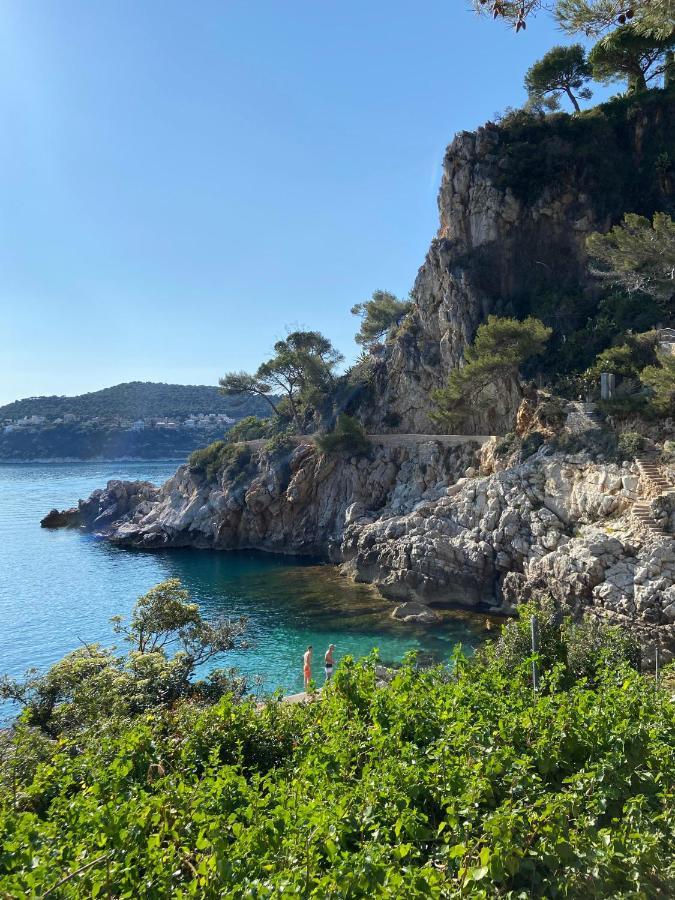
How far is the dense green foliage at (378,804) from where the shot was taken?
12.9ft

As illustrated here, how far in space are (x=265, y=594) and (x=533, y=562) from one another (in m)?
15.5

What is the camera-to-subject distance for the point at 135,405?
159625 millimetres

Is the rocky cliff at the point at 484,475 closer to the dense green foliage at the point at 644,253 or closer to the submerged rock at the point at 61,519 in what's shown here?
the dense green foliage at the point at 644,253

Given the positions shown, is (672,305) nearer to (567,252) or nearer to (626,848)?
(567,252)

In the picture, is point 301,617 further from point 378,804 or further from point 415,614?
point 378,804

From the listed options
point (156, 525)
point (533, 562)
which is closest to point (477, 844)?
point (533, 562)

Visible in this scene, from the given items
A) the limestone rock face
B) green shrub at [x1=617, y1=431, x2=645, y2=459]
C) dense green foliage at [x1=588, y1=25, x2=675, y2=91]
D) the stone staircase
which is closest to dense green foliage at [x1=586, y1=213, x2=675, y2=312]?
green shrub at [x1=617, y1=431, x2=645, y2=459]

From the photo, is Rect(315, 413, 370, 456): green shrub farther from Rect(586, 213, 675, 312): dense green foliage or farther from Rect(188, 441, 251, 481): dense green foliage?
Rect(586, 213, 675, 312): dense green foliage

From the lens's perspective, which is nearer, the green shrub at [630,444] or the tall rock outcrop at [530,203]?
the green shrub at [630,444]

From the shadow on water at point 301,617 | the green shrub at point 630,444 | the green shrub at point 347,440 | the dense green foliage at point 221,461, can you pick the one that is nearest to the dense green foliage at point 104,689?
the shadow on water at point 301,617

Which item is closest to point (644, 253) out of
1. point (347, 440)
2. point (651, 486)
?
point (651, 486)

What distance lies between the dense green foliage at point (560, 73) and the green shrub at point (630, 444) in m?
33.4

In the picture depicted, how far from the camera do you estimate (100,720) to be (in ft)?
33.3

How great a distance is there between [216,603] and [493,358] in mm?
21500
